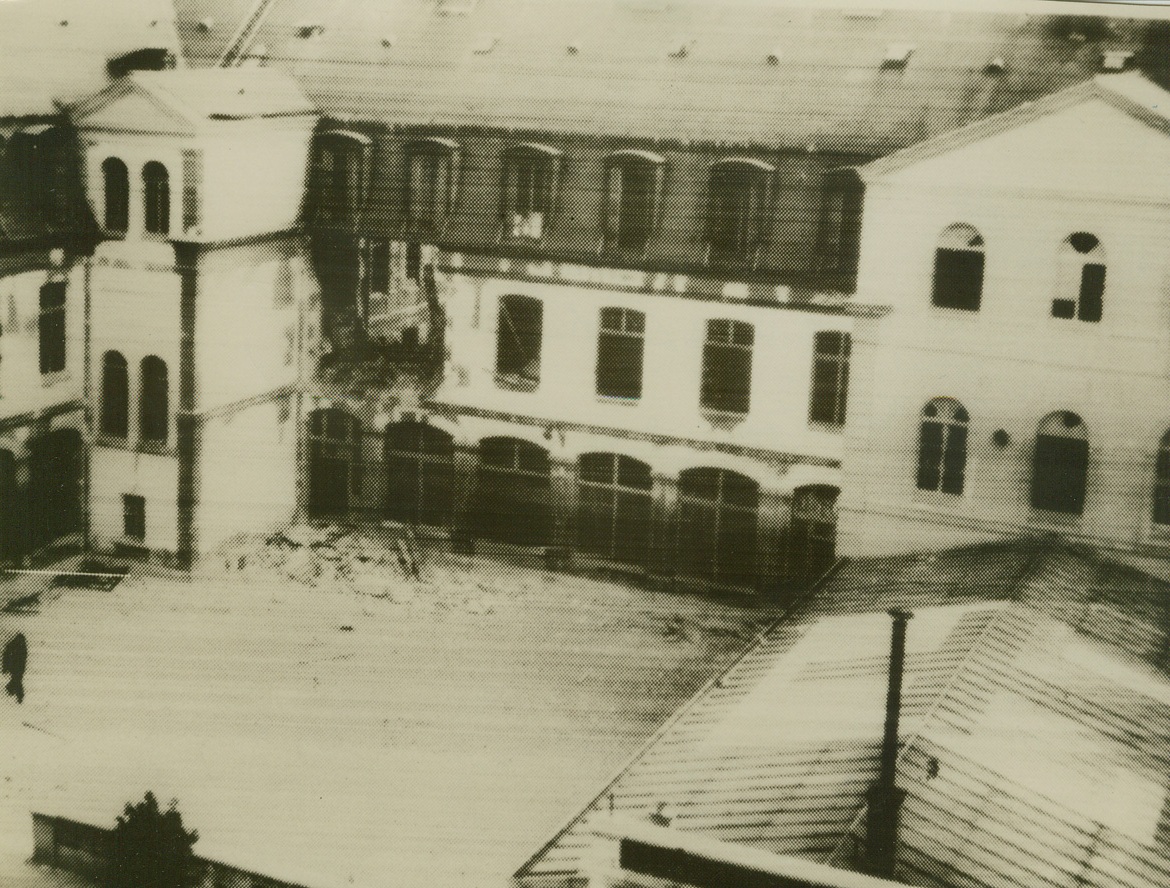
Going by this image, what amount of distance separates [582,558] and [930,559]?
1.06 m

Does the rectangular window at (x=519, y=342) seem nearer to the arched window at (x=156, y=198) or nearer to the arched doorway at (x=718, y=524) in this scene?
the arched doorway at (x=718, y=524)

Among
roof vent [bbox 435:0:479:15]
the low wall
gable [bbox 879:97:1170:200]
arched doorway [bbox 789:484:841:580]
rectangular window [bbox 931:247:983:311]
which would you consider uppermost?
roof vent [bbox 435:0:479:15]

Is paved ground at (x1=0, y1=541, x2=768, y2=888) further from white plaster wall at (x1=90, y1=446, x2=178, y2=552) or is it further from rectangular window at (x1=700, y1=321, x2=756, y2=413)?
rectangular window at (x1=700, y1=321, x2=756, y2=413)

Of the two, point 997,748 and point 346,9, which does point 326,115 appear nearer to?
point 346,9

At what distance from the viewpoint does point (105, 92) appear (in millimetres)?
4203

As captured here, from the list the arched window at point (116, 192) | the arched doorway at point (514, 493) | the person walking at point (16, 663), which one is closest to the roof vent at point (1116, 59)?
the arched doorway at point (514, 493)

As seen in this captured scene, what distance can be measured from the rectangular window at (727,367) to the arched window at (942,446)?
534mm

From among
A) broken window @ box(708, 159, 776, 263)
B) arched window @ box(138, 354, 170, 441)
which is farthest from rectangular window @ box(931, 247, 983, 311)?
arched window @ box(138, 354, 170, 441)

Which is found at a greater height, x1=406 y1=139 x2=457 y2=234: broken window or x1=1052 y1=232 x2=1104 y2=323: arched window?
x1=406 y1=139 x2=457 y2=234: broken window

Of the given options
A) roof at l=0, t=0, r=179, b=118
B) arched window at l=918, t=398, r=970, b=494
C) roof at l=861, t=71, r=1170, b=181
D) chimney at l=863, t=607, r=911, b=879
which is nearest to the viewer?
chimney at l=863, t=607, r=911, b=879

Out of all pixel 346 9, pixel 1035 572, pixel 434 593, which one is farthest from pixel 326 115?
pixel 1035 572

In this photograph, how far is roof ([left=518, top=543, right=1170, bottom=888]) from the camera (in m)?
3.60

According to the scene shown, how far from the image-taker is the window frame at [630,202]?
4008mm

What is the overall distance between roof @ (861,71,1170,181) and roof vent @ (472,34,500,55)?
1337 millimetres
